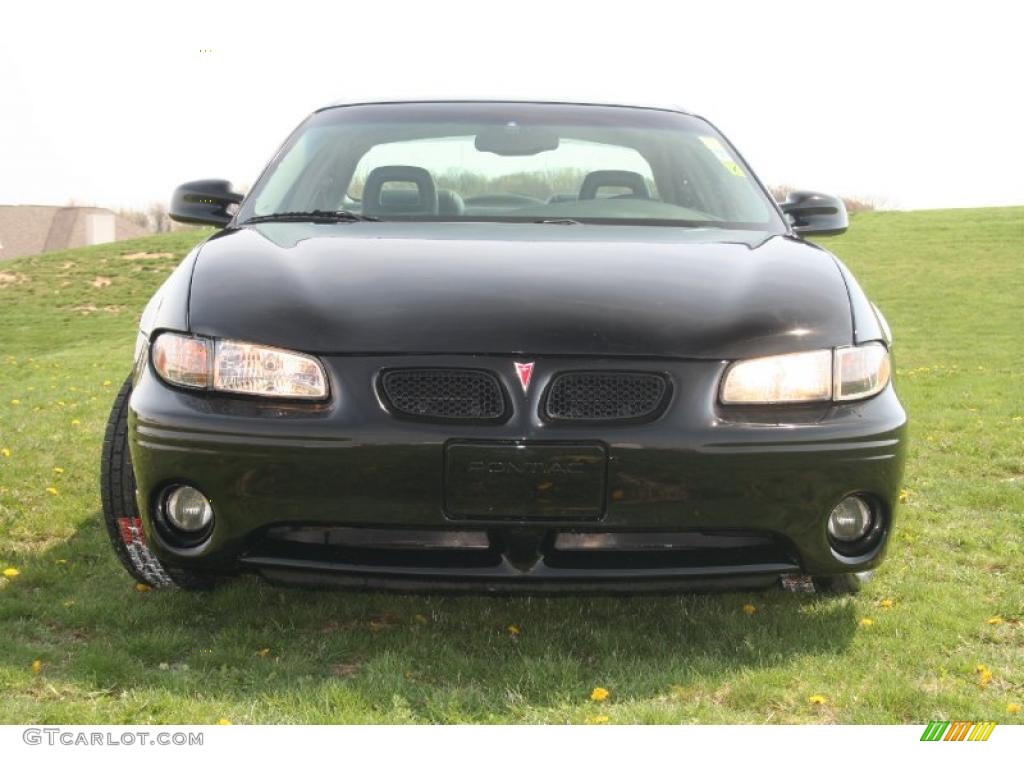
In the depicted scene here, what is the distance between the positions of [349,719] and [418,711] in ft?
0.59

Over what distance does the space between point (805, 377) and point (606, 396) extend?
1.78 ft

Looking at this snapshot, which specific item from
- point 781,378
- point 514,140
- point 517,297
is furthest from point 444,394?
point 514,140

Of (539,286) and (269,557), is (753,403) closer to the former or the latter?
(539,286)

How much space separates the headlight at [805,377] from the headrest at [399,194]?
1.51 metres

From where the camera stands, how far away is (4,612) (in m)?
3.83

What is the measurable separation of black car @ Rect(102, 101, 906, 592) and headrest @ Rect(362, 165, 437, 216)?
720mm

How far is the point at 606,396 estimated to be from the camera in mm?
3031

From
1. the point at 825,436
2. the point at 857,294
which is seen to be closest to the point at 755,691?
the point at 825,436

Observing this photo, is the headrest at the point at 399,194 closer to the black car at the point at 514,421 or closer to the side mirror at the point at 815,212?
the black car at the point at 514,421

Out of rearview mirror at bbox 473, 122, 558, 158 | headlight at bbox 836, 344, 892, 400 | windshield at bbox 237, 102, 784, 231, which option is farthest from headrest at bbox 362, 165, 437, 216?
headlight at bbox 836, 344, 892, 400

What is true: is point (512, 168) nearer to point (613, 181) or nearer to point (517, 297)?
point (613, 181)

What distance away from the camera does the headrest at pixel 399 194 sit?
4.20m
